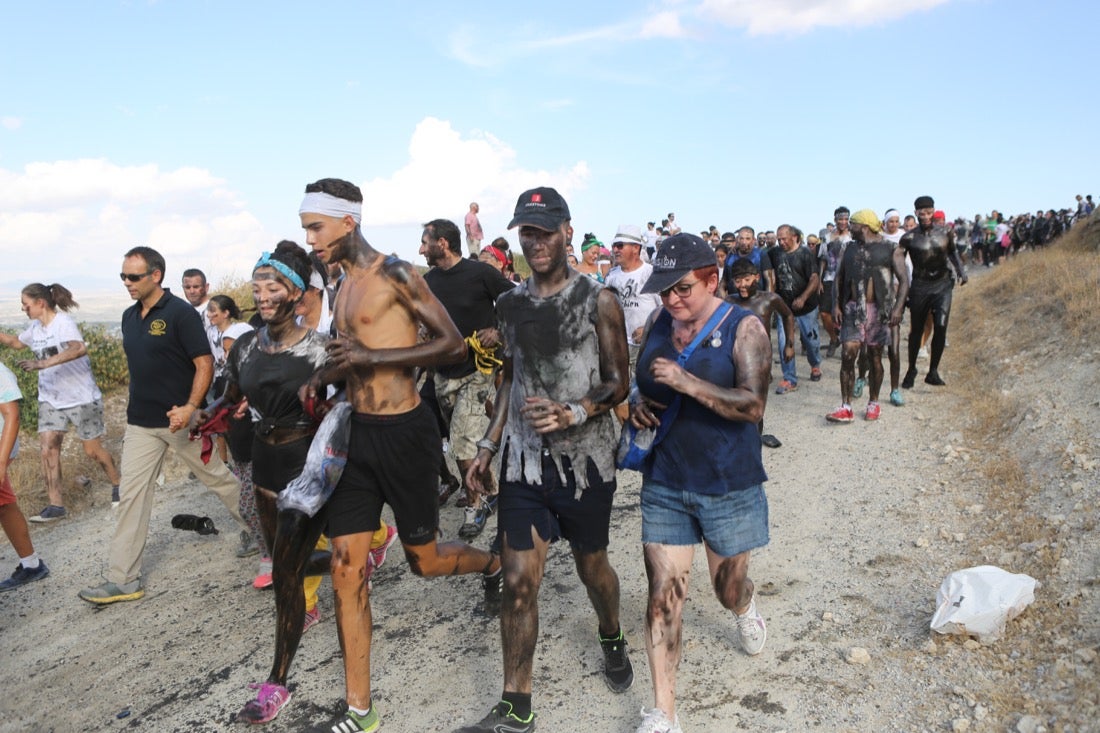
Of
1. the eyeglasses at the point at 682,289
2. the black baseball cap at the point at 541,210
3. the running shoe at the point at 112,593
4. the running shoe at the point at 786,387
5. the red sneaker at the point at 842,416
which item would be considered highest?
the black baseball cap at the point at 541,210

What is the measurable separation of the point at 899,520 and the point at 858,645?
1.80 meters

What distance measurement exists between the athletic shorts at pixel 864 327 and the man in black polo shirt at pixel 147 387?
20.3ft

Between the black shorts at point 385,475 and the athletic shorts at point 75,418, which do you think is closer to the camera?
the black shorts at point 385,475

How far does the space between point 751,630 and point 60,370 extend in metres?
6.63

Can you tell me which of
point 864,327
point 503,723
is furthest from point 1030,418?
point 503,723

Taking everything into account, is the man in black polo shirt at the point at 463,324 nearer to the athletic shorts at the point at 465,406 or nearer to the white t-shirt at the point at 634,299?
the athletic shorts at the point at 465,406

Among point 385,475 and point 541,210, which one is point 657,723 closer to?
point 385,475

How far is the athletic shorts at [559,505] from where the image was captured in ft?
11.2

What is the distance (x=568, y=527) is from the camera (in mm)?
3465

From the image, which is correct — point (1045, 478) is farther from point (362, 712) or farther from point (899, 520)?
point (362, 712)

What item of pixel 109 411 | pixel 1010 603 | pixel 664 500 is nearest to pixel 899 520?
pixel 1010 603

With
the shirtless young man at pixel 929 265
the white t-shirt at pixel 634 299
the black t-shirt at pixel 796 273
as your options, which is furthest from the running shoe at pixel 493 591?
the black t-shirt at pixel 796 273

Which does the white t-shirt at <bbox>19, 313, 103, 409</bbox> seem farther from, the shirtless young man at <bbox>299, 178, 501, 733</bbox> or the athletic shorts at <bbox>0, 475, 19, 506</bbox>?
the shirtless young man at <bbox>299, 178, 501, 733</bbox>

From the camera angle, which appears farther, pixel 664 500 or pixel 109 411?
pixel 109 411
